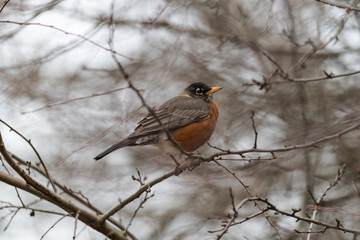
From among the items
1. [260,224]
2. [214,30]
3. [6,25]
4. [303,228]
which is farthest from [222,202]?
[6,25]

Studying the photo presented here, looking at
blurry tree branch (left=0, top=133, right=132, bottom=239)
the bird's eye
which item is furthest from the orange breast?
blurry tree branch (left=0, top=133, right=132, bottom=239)

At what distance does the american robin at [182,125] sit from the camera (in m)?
5.70

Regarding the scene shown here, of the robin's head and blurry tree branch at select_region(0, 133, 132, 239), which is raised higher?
the robin's head

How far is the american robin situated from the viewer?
5.70m

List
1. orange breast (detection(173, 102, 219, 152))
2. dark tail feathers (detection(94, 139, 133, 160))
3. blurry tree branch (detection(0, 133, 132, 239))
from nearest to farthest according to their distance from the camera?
blurry tree branch (detection(0, 133, 132, 239))
dark tail feathers (detection(94, 139, 133, 160))
orange breast (detection(173, 102, 219, 152))

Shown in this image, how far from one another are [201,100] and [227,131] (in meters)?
0.81

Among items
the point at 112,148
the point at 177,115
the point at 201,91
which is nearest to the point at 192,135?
the point at 177,115

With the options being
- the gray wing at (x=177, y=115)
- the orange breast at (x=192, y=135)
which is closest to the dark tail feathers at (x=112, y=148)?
the gray wing at (x=177, y=115)

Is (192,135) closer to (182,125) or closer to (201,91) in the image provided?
(182,125)

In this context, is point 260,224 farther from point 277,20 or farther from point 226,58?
point 277,20

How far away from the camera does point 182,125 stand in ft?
20.3

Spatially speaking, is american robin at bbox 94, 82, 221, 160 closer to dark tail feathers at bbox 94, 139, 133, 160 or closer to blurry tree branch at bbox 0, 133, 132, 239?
dark tail feathers at bbox 94, 139, 133, 160

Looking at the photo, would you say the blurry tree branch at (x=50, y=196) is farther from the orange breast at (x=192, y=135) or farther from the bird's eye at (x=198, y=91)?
the bird's eye at (x=198, y=91)

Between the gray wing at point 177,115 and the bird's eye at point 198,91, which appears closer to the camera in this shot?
the gray wing at point 177,115
